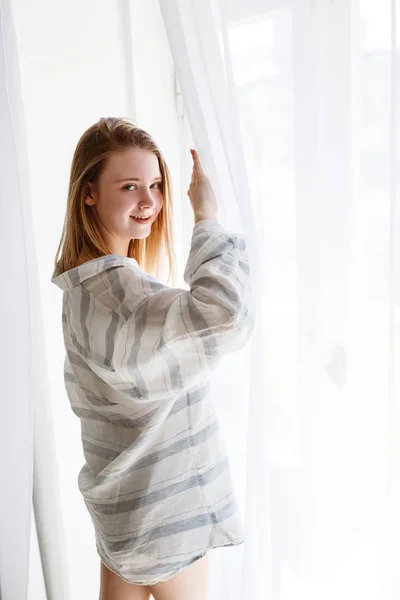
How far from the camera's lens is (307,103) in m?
0.95

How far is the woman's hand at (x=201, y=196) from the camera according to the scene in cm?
94

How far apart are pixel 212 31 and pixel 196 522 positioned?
2.63ft

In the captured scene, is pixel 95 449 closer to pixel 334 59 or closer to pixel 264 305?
pixel 264 305

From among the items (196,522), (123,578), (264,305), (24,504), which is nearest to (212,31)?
(264,305)

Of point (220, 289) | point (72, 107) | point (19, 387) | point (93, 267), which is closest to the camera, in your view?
point (220, 289)

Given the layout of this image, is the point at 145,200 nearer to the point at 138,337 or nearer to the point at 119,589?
the point at 138,337

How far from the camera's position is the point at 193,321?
0.84 metres

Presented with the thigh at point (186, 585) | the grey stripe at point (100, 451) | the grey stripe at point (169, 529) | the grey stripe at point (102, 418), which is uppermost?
the grey stripe at point (102, 418)

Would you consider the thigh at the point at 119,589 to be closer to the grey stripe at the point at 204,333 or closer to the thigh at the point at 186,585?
the thigh at the point at 186,585

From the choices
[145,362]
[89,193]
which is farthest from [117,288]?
[89,193]

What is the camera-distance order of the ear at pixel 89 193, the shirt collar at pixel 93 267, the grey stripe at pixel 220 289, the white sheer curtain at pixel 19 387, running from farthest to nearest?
the white sheer curtain at pixel 19 387
the ear at pixel 89 193
the shirt collar at pixel 93 267
the grey stripe at pixel 220 289

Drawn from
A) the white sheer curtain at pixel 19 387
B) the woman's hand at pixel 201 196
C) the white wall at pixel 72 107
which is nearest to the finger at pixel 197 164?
the woman's hand at pixel 201 196

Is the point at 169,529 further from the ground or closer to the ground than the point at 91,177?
closer to the ground

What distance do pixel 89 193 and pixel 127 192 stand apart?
0.26 feet
